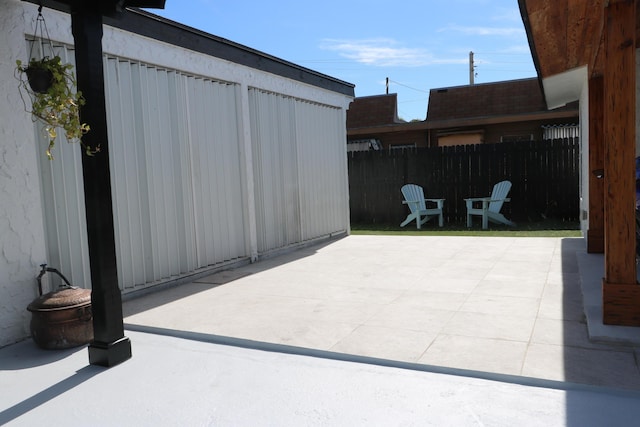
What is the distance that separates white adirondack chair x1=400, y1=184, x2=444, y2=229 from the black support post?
7.61 metres

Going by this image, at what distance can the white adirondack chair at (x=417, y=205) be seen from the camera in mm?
9859

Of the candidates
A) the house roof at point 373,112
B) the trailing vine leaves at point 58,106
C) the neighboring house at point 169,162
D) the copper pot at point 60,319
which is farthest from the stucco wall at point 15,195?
the house roof at point 373,112

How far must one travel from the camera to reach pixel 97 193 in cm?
280

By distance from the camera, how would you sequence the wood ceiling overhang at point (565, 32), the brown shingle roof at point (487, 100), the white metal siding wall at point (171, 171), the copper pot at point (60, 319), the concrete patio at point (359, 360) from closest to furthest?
the concrete patio at point (359, 360) < the copper pot at point (60, 319) < the wood ceiling overhang at point (565, 32) < the white metal siding wall at point (171, 171) < the brown shingle roof at point (487, 100)

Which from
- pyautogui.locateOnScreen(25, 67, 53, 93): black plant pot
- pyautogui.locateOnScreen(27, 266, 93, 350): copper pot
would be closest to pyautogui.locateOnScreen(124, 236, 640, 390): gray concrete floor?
pyautogui.locateOnScreen(27, 266, 93, 350): copper pot

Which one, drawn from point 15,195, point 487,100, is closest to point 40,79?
point 15,195

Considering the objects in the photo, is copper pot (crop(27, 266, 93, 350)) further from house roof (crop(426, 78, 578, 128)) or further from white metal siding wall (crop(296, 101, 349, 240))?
house roof (crop(426, 78, 578, 128))

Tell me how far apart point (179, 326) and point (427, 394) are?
6.62 ft

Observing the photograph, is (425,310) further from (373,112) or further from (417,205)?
(373,112)

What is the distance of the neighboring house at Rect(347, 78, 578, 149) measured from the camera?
13.3m

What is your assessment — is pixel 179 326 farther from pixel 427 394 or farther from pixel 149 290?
pixel 427 394

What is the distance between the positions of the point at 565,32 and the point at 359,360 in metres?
3.62

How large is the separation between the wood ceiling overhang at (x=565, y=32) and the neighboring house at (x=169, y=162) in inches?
123

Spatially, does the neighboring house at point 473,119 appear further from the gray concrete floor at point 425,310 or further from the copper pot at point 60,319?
the copper pot at point 60,319
